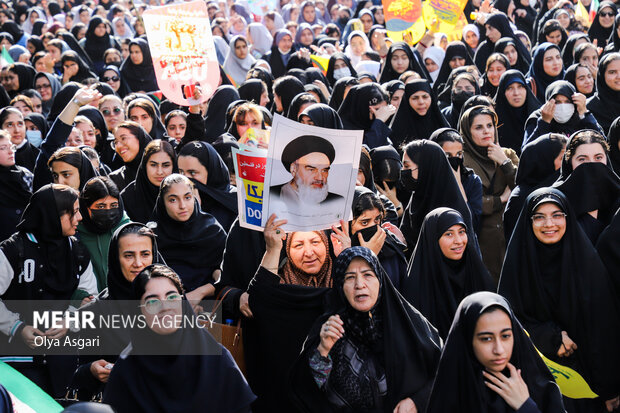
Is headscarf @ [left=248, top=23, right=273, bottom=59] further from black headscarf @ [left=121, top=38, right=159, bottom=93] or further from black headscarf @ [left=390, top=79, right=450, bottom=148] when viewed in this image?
black headscarf @ [left=390, top=79, right=450, bottom=148]

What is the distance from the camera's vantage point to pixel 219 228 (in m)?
4.58

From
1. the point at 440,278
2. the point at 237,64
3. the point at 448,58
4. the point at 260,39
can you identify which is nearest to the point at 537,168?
the point at 440,278

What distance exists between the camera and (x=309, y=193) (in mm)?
3635

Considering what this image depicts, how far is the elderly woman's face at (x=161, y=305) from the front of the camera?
301cm

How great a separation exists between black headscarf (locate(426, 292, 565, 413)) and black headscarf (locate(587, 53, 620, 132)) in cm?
449

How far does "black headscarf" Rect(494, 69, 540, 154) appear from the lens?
23.5 feet

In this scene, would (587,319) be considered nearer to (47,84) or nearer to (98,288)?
(98,288)

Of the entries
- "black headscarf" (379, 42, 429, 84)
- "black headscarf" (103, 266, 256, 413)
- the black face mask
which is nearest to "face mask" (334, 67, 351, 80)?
"black headscarf" (379, 42, 429, 84)

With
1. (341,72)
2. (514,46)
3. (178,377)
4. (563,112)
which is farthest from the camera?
(514,46)

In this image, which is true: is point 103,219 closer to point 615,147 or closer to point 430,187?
point 430,187

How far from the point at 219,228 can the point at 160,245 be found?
350 mm

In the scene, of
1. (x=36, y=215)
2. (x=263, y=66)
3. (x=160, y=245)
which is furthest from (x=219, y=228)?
(x=263, y=66)

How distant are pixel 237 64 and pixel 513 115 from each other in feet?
13.8

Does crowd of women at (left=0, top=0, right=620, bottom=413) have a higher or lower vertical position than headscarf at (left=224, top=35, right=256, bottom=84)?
lower
